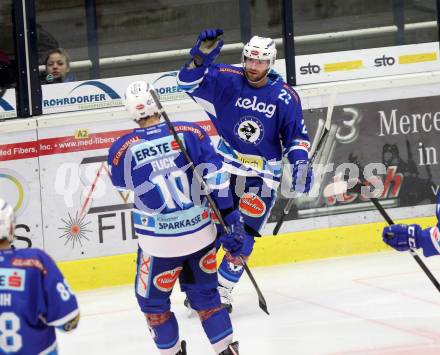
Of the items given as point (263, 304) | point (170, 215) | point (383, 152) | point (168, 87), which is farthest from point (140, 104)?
point (383, 152)

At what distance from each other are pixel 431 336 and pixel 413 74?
2.55 m

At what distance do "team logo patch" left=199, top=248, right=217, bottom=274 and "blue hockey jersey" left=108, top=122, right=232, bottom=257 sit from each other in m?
0.06

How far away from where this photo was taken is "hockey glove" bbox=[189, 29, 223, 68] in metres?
5.05

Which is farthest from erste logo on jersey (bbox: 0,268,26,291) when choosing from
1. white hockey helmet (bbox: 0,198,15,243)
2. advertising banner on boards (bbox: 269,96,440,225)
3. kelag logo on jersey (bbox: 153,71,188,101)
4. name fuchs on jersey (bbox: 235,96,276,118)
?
advertising banner on boards (bbox: 269,96,440,225)

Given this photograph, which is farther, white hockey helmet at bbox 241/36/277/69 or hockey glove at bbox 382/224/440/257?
white hockey helmet at bbox 241/36/277/69

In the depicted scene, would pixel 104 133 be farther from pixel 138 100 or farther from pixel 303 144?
pixel 138 100

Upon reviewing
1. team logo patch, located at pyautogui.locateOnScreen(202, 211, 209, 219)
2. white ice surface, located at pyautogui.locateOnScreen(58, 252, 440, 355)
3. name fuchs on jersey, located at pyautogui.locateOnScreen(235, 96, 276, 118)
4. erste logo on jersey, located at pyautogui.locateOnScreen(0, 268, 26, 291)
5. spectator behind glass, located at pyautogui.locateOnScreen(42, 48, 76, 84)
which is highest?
spectator behind glass, located at pyautogui.locateOnScreen(42, 48, 76, 84)

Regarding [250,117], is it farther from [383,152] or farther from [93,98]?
[383,152]

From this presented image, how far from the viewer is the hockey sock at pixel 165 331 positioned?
445 cm

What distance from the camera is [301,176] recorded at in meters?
5.34

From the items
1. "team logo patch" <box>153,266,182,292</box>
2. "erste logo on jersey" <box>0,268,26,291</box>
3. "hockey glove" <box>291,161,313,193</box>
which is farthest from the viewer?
"hockey glove" <box>291,161,313,193</box>

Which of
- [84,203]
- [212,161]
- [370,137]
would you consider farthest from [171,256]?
[370,137]

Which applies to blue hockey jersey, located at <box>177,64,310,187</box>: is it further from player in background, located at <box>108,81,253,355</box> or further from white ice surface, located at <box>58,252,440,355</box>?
player in background, located at <box>108,81,253,355</box>

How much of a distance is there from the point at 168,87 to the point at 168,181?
259cm
